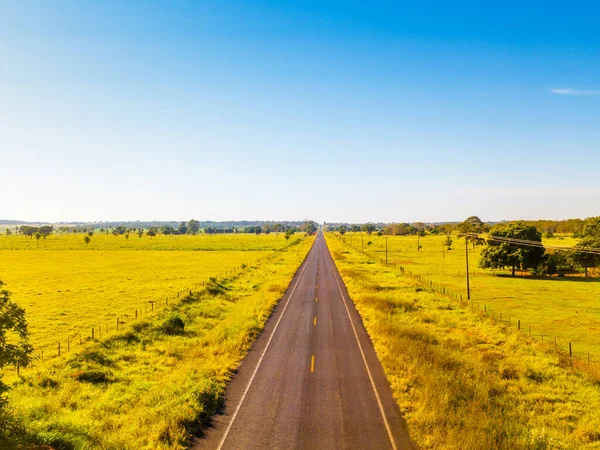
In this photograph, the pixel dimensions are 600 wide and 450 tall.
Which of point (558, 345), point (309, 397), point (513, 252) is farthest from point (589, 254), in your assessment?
point (309, 397)

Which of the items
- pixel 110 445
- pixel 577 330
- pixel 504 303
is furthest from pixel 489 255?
pixel 110 445

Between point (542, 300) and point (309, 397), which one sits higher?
point (309, 397)

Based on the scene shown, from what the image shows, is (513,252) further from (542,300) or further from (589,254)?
(542,300)

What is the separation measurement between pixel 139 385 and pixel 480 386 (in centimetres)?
1750

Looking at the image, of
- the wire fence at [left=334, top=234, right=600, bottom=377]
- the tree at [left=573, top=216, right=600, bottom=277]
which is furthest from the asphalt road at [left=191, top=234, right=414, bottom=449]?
the tree at [left=573, top=216, right=600, bottom=277]

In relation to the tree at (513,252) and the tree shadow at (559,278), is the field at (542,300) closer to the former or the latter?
the tree shadow at (559,278)

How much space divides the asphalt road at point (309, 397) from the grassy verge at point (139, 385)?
1.24m

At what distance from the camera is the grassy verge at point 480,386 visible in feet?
48.2

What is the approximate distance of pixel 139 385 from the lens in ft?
64.5

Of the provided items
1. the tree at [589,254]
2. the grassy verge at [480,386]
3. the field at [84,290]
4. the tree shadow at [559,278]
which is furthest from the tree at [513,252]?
the field at [84,290]

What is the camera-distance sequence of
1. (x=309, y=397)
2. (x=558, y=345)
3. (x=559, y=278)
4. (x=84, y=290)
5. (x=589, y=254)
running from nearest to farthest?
(x=309, y=397), (x=558, y=345), (x=84, y=290), (x=559, y=278), (x=589, y=254)

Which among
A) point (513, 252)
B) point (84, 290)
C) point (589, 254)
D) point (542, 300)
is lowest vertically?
point (542, 300)

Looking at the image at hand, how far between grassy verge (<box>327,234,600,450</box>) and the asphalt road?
1175 mm

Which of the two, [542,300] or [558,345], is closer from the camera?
[558,345]
